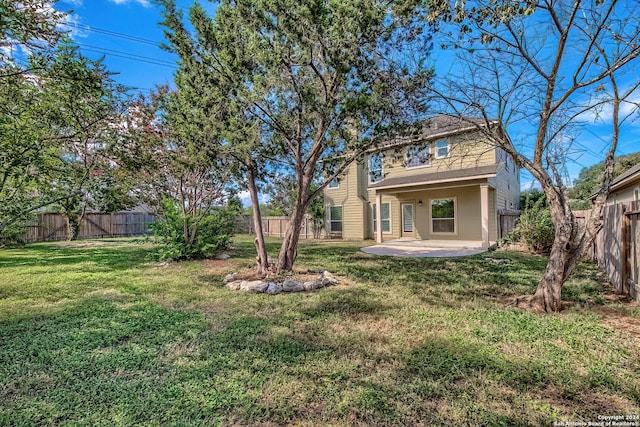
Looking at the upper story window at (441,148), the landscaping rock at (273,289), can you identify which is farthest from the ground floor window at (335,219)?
the landscaping rock at (273,289)

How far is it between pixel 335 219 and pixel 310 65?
12.8m

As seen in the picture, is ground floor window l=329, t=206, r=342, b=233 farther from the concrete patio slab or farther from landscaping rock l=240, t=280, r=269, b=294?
landscaping rock l=240, t=280, r=269, b=294

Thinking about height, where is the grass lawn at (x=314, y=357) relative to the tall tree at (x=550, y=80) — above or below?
below

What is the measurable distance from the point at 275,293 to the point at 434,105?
15.0 feet

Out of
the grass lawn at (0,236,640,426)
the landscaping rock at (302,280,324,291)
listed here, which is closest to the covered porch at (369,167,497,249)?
the grass lawn at (0,236,640,426)

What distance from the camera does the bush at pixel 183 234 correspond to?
→ 30.0 ft

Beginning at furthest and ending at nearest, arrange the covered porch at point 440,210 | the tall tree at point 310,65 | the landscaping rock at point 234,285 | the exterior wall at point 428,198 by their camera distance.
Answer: the exterior wall at point 428,198, the covered porch at point 440,210, the landscaping rock at point 234,285, the tall tree at point 310,65

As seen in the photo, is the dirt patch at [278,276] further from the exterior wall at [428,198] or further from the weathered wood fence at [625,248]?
the weathered wood fence at [625,248]

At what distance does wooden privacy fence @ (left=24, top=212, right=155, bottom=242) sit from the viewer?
16.5m

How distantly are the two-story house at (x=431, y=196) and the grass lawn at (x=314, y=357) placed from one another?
6320 millimetres

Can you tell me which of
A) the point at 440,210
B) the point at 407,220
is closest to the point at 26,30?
the point at 440,210

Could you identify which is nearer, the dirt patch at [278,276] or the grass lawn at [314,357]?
the grass lawn at [314,357]

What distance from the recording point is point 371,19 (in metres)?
4.82

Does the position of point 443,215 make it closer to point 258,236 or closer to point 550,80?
point 258,236
